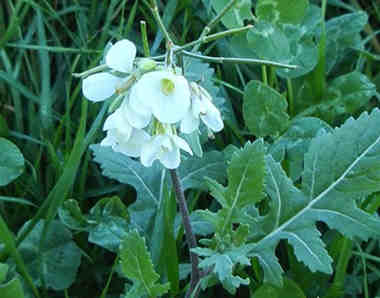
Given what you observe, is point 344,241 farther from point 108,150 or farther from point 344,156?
point 108,150

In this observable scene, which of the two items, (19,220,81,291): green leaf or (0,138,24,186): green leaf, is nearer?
(19,220,81,291): green leaf

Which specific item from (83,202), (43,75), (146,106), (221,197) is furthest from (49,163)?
(146,106)

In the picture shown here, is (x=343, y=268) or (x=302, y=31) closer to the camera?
(x=343, y=268)

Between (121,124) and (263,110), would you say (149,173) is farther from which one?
(121,124)

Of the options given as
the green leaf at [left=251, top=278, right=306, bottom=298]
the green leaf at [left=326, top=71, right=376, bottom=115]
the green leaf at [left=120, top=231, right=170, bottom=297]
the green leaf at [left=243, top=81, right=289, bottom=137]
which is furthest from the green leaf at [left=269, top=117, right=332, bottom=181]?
the green leaf at [left=120, top=231, right=170, bottom=297]

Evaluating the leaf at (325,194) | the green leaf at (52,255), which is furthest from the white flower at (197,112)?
the green leaf at (52,255)

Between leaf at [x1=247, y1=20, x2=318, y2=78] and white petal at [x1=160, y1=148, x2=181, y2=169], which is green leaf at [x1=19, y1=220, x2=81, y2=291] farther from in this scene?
leaf at [x1=247, y1=20, x2=318, y2=78]
